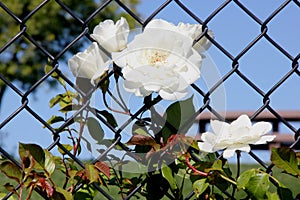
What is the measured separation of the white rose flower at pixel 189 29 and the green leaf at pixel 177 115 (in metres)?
0.11

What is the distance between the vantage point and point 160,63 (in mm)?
1197

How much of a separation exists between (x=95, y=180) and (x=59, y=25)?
11786 mm

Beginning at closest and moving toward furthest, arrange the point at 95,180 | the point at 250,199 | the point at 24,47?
the point at 95,180 → the point at 250,199 → the point at 24,47

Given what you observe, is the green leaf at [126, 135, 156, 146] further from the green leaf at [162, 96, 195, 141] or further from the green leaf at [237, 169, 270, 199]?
the green leaf at [237, 169, 270, 199]

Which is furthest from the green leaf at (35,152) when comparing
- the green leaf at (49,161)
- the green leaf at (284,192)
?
the green leaf at (284,192)

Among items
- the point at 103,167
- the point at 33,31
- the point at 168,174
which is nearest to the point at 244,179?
the point at 168,174

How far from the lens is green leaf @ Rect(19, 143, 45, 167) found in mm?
1144

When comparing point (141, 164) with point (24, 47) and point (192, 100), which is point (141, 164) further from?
point (24, 47)

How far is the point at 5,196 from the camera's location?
46.8 inches

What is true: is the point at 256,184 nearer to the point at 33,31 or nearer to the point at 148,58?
the point at 148,58

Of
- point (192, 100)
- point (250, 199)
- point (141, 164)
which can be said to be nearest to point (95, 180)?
point (141, 164)

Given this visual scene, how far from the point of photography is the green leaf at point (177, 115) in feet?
4.02

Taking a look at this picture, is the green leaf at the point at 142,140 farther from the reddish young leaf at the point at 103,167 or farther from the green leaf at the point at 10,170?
the green leaf at the point at 10,170

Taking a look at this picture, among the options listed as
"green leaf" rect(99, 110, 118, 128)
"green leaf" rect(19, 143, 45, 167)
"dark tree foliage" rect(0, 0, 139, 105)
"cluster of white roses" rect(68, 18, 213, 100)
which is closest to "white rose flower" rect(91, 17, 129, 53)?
"cluster of white roses" rect(68, 18, 213, 100)
